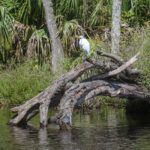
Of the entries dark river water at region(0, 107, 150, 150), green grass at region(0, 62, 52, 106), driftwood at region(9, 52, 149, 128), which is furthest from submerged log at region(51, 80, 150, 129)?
green grass at region(0, 62, 52, 106)

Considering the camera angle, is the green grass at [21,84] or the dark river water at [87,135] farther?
the green grass at [21,84]

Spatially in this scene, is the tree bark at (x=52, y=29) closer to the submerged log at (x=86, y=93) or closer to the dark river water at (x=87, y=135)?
the dark river water at (x=87, y=135)

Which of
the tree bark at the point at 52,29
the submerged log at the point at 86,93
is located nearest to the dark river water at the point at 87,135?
the submerged log at the point at 86,93

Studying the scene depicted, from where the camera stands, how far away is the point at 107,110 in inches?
1042

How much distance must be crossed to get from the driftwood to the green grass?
626 cm

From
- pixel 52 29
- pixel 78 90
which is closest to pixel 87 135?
pixel 78 90

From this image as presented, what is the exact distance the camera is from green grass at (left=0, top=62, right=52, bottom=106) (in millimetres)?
28016

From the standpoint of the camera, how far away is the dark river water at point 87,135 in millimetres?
16969

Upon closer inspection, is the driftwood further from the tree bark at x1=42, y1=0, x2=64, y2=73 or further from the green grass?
the tree bark at x1=42, y1=0, x2=64, y2=73

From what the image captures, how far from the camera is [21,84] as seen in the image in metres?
28.5

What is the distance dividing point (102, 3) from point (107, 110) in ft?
25.1

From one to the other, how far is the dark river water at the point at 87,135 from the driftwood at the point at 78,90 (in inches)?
18.5

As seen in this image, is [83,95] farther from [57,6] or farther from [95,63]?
[57,6]

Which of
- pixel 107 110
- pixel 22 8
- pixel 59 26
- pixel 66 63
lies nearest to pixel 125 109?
pixel 107 110
